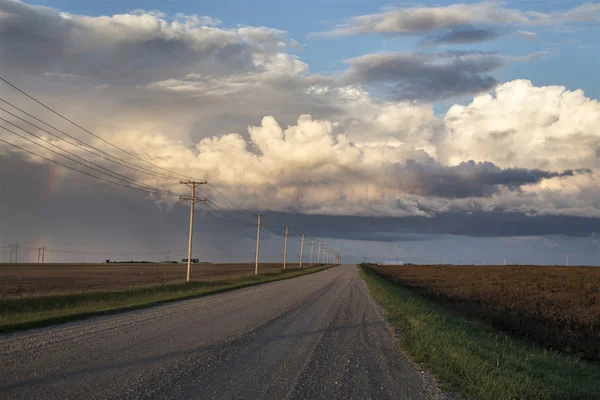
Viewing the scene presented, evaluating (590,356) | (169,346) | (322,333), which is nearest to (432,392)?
(169,346)

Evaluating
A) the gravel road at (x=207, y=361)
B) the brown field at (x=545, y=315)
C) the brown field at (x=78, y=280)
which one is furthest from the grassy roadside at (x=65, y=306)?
the brown field at (x=545, y=315)

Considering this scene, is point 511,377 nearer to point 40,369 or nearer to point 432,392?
point 432,392

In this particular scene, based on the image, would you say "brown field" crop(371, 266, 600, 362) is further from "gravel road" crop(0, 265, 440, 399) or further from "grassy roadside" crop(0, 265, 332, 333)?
"grassy roadside" crop(0, 265, 332, 333)

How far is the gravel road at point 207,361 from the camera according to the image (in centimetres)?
948

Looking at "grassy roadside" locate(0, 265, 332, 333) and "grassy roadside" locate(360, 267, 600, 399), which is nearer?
"grassy roadside" locate(360, 267, 600, 399)

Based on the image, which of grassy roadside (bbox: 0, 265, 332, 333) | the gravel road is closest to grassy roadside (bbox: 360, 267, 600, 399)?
the gravel road

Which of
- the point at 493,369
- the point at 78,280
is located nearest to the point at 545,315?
the point at 493,369

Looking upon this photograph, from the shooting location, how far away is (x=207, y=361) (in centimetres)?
1217

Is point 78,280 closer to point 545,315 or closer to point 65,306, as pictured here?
point 65,306

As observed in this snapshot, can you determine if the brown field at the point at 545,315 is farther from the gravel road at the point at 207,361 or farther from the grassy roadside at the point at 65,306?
the grassy roadside at the point at 65,306

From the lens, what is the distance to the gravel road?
373 inches

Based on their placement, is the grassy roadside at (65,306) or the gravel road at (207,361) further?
the grassy roadside at (65,306)

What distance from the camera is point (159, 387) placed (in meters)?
9.50

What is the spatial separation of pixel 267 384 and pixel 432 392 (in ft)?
9.77
